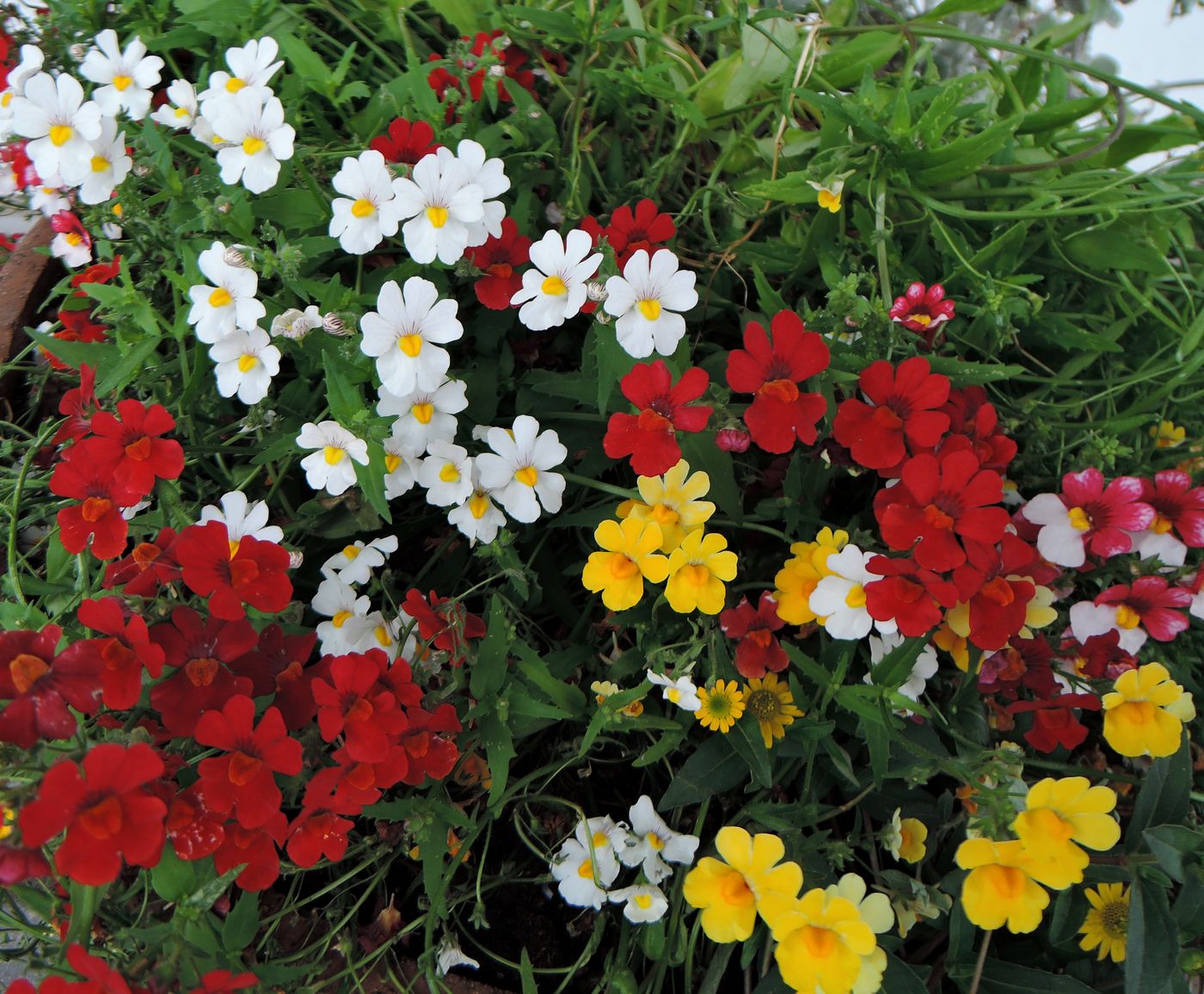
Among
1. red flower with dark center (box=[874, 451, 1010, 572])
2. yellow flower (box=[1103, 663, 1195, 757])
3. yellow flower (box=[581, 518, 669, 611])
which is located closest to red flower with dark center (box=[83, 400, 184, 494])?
yellow flower (box=[581, 518, 669, 611])

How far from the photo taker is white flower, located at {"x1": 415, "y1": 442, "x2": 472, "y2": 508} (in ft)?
2.69

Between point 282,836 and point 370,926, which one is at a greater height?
point 282,836

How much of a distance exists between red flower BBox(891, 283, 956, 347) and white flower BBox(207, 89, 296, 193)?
0.60 metres

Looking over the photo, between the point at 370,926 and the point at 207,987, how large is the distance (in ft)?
0.89

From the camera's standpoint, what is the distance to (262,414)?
2.86 ft

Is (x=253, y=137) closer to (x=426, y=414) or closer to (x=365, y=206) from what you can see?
(x=365, y=206)

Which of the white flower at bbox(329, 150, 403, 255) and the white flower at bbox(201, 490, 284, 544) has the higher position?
the white flower at bbox(329, 150, 403, 255)

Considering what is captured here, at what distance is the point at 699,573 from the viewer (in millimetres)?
753

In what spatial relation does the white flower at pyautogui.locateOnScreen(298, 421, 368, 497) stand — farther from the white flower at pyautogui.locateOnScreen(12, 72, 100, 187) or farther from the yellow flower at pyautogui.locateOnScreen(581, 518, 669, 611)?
the white flower at pyautogui.locateOnScreen(12, 72, 100, 187)

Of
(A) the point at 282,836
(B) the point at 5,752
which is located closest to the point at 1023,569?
(A) the point at 282,836

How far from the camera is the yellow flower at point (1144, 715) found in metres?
0.73

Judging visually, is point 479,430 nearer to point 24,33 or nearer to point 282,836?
point 282,836

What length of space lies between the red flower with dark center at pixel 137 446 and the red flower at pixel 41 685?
16 cm

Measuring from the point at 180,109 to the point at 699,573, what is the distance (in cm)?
75
